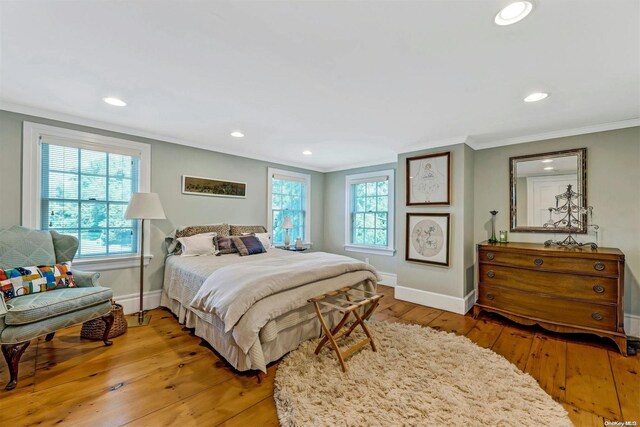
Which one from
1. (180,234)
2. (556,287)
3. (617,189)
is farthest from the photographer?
(180,234)

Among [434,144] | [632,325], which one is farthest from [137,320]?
[632,325]

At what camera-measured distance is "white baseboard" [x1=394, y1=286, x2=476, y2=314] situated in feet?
11.3

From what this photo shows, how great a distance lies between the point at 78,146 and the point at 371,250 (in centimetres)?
441

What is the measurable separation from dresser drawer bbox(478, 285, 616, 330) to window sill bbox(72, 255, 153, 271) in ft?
13.9

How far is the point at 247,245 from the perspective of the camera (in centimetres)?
360

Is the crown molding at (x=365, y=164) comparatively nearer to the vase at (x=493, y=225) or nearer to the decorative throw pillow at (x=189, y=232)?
the vase at (x=493, y=225)

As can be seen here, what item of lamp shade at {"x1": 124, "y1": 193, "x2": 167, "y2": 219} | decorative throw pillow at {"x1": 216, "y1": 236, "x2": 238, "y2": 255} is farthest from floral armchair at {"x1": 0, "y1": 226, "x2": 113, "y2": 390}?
decorative throw pillow at {"x1": 216, "y1": 236, "x2": 238, "y2": 255}

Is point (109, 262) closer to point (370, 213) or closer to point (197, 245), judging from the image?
point (197, 245)

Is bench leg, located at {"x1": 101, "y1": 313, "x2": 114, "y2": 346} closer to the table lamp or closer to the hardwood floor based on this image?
the hardwood floor

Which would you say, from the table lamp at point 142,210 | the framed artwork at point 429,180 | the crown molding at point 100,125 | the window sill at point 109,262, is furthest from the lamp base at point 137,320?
the framed artwork at point 429,180

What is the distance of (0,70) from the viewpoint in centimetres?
197

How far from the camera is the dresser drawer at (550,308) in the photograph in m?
2.54

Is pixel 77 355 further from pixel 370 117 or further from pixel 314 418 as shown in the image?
pixel 370 117

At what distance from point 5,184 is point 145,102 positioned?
159 cm
